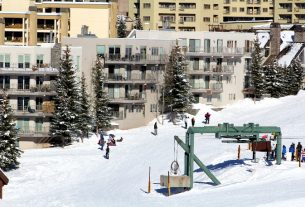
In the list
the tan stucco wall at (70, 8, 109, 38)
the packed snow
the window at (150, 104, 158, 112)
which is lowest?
the packed snow

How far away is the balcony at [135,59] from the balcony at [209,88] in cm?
635

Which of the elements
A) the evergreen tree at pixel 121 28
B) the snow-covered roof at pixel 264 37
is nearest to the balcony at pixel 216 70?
the snow-covered roof at pixel 264 37

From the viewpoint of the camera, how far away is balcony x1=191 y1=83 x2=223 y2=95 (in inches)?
A: 3688

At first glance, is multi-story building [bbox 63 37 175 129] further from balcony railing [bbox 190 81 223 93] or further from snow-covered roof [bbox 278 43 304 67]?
snow-covered roof [bbox 278 43 304 67]

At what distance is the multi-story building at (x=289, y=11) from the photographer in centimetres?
15512

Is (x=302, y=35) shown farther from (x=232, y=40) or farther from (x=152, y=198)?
(x=152, y=198)

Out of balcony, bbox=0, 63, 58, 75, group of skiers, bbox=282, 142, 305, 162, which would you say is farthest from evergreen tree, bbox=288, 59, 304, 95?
group of skiers, bbox=282, 142, 305, 162

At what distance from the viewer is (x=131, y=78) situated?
87.9 m

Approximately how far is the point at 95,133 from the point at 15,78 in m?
10.3

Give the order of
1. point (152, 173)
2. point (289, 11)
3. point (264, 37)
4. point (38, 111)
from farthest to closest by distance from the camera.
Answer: point (289, 11) < point (264, 37) < point (38, 111) < point (152, 173)

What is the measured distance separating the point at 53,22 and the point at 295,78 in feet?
109

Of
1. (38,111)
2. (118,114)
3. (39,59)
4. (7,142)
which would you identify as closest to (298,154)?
(7,142)

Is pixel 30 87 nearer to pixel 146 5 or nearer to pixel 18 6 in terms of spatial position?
pixel 18 6

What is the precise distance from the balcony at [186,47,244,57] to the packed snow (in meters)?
10.0
